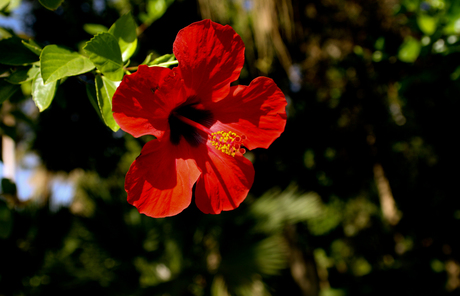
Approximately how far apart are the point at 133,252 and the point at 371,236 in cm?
636

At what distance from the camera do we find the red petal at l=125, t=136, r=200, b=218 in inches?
27.1

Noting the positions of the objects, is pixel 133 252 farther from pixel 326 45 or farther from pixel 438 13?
pixel 326 45

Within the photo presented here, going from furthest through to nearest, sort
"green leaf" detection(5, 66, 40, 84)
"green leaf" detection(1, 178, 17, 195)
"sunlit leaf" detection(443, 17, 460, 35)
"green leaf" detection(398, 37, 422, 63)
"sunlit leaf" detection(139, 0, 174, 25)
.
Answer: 1. "green leaf" detection(398, 37, 422, 63)
2. "sunlit leaf" detection(443, 17, 460, 35)
3. "sunlit leaf" detection(139, 0, 174, 25)
4. "green leaf" detection(1, 178, 17, 195)
5. "green leaf" detection(5, 66, 40, 84)

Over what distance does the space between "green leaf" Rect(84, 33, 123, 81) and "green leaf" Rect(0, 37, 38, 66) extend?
220mm

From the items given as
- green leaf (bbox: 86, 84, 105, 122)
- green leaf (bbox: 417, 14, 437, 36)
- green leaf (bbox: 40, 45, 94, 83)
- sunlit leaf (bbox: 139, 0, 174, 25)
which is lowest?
green leaf (bbox: 417, 14, 437, 36)

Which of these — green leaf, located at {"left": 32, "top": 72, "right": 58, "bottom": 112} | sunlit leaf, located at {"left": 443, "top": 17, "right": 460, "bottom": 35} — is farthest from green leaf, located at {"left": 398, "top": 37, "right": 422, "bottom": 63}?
green leaf, located at {"left": 32, "top": 72, "right": 58, "bottom": 112}

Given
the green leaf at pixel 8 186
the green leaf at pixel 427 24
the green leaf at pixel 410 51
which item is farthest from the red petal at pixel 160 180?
the green leaf at pixel 427 24

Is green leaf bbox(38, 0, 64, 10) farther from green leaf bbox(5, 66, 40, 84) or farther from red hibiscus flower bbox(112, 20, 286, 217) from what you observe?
red hibiscus flower bbox(112, 20, 286, 217)

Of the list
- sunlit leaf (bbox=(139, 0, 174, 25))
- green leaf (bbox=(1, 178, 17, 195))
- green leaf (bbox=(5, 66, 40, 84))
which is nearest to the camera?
green leaf (bbox=(5, 66, 40, 84))

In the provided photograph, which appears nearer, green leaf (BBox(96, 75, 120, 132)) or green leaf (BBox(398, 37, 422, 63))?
green leaf (BBox(96, 75, 120, 132))

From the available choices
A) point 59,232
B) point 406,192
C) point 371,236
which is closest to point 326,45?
point 406,192

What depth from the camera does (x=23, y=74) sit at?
2.37ft

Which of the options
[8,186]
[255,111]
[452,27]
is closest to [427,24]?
[452,27]

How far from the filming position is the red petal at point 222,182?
77cm
